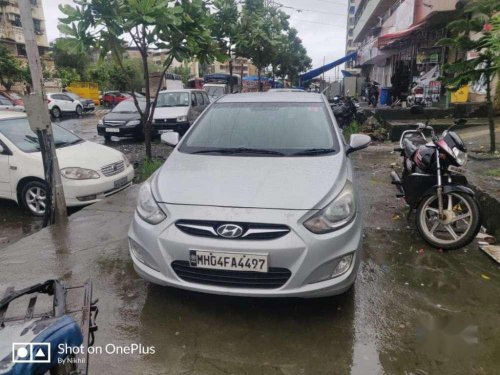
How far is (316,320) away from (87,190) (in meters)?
4.02

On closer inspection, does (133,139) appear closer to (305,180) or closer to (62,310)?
(305,180)

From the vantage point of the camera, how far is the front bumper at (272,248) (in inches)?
101

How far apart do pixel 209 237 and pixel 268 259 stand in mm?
426

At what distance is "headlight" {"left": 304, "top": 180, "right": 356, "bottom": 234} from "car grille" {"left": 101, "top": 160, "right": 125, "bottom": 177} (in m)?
4.14

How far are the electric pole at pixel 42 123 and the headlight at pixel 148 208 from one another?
7.55 ft

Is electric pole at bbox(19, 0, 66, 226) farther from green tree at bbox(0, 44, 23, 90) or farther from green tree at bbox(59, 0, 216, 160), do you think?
green tree at bbox(0, 44, 23, 90)

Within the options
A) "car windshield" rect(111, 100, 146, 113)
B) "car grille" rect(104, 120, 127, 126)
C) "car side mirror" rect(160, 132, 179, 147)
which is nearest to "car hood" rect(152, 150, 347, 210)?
"car side mirror" rect(160, 132, 179, 147)

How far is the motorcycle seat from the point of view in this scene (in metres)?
4.79

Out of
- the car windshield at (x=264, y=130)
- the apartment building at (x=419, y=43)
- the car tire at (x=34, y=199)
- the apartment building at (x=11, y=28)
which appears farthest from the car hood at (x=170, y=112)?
the apartment building at (x=11, y=28)

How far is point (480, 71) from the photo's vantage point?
628 centimetres

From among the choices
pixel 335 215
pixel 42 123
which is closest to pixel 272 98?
pixel 335 215

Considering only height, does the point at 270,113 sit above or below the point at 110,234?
above

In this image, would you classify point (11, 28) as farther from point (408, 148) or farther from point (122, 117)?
point (408, 148)

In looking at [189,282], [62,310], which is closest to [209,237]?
[189,282]
